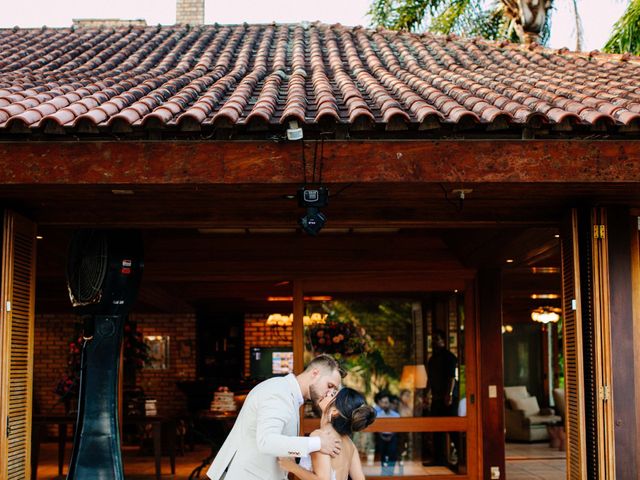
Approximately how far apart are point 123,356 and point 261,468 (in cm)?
1013

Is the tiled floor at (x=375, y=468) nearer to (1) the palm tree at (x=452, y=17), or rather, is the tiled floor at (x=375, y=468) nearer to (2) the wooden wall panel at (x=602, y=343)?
(2) the wooden wall panel at (x=602, y=343)

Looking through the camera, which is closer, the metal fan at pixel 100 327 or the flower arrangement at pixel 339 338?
the metal fan at pixel 100 327

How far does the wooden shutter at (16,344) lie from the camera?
21.2 feet

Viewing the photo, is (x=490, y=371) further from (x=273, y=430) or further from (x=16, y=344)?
(x=273, y=430)

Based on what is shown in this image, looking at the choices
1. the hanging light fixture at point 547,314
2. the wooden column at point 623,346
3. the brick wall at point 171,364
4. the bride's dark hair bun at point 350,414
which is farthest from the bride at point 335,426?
the brick wall at point 171,364

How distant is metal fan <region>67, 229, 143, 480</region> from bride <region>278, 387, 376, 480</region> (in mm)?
2764

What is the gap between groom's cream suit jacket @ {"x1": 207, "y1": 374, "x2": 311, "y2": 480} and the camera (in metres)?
4.45

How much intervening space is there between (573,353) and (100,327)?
3716 millimetres

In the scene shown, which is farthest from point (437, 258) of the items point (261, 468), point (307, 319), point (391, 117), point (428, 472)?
point (261, 468)

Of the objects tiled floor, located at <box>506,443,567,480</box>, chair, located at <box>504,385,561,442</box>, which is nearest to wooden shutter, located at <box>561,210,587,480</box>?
tiled floor, located at <box>506,443,567,480</box>

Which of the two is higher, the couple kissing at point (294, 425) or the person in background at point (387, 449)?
the couple kissing at point (294, 425)

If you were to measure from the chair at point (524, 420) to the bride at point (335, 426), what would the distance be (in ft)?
37.3

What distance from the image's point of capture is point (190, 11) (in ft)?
49.7

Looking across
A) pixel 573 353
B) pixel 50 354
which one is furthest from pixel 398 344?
pixel 50 354
